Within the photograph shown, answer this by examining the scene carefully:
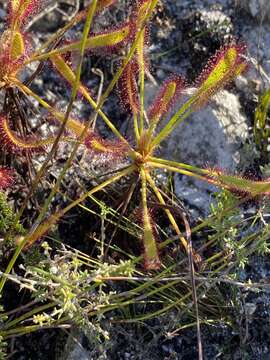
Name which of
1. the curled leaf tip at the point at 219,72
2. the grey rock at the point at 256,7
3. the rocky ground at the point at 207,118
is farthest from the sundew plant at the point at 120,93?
the grey rock at the point at 256,7

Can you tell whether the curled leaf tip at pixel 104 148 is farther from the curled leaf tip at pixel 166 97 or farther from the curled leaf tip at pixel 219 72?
the curled leaf tip at pixel 219 72

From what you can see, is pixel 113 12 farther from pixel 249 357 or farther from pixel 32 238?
pixel 249 357

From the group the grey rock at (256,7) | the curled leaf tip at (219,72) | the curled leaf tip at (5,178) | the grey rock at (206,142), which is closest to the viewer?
the curled leaf tip at (5,178)

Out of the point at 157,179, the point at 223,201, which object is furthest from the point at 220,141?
the point at 223,201

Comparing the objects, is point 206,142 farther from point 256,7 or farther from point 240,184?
point 256,7

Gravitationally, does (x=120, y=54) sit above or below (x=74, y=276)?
above

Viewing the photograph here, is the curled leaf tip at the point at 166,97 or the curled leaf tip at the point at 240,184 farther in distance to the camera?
the curled leaf tip at the point at 166,97

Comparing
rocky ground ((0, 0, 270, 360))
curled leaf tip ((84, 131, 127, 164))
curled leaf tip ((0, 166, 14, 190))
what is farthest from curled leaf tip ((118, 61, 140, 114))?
curled leaf tip ((0, 166, 14, 190))

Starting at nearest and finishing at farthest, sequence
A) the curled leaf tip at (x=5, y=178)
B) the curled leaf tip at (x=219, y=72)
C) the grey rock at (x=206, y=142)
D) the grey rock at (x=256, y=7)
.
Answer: the curled leaf tip at (x=5, y=178), the curled leaf tip at (x=219, y=72), the grey rock at (x=206, y=142), the grey rock at (x=256, y=7)

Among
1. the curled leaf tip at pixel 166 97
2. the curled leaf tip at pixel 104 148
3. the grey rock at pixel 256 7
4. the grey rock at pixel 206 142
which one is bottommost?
the grey rock at pixel 206 142
